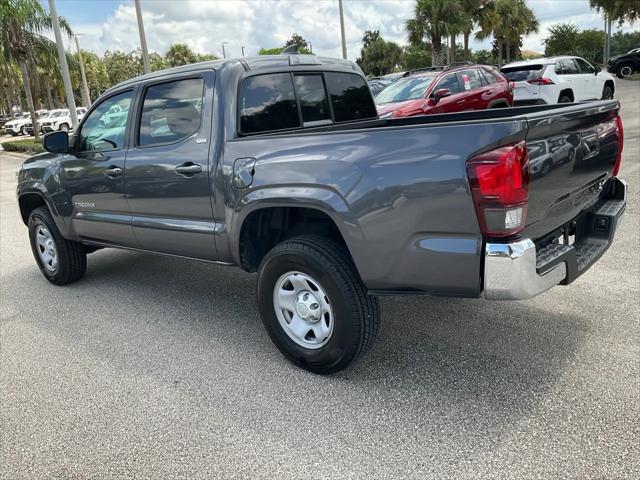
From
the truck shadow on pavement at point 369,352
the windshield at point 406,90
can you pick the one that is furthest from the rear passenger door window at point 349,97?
the windshield at point 406,90

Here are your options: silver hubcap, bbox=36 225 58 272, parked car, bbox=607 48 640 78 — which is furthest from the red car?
parked car, bbox=607 48 640 78

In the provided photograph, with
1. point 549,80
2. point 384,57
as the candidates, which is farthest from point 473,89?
point 384,57

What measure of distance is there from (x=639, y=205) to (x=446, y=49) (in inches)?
1166

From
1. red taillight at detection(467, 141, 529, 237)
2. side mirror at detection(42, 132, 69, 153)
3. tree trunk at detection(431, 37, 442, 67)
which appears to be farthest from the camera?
tree trunk at detection(431, 37, 442, 67)

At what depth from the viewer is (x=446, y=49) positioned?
3362 cm

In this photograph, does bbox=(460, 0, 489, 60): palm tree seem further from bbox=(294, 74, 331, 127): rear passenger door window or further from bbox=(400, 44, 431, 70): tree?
bbox=(294, 74, 331, 127): rear passenger door window

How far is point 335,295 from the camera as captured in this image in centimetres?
305

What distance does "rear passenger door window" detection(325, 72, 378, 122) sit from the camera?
4.40 metres

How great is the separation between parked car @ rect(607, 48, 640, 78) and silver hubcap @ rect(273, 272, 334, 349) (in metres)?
32.4

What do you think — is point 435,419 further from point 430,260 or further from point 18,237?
point 18,237

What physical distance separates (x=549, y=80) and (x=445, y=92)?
18.0 feet

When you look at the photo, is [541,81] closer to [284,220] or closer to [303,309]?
[284,220]

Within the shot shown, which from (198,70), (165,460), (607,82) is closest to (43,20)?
(607,82)

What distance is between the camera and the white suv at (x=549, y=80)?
549 inches
